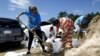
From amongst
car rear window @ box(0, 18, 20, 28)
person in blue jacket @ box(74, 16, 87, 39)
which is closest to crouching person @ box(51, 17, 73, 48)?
person in blue jacket @ box(74, 16, 87, 39)

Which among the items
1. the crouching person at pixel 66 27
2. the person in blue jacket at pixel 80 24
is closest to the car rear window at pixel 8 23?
the person in blue jacket at pixel 80 24

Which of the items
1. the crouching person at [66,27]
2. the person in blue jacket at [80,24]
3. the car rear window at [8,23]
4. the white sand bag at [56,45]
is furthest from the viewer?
the car rear window at [8,23]

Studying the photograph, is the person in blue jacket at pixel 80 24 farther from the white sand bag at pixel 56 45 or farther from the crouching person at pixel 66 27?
the crouching person at pixel 66 27

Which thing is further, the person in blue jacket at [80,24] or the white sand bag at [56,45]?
the person in blue jacket at [80,24]

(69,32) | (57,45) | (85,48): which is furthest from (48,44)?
(85,48)

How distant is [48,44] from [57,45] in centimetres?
32

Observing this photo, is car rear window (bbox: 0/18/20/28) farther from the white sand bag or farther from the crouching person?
the crouching person

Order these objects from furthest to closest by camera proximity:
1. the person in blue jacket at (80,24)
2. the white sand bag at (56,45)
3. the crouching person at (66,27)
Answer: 1. the person in blue jacket at (80,24)
2. the white sand bag at (56,45)
3. the crouching person at (66,27)

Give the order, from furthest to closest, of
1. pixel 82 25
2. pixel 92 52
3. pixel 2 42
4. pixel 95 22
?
pixel 2 42, pixel 82 25, pixel 95 22, pixel 92 52

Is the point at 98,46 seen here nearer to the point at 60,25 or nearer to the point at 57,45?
the point at 60,25

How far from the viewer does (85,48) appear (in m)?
4.81

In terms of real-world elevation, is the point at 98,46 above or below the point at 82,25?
below

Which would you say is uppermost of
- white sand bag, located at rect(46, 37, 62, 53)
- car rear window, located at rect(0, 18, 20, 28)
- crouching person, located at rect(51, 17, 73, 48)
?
car rear window, located at rect(0, 18, 20, 28)

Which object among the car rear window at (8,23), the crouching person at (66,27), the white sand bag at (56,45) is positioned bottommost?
the white sand bag at (56,45)
